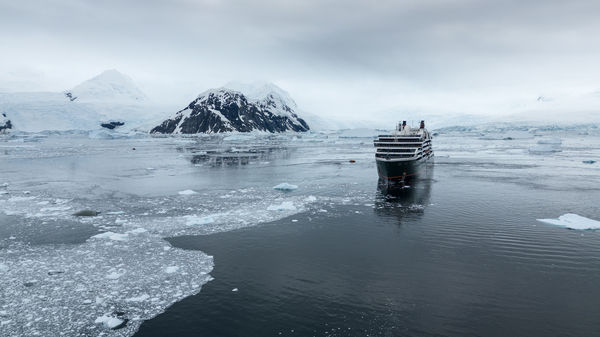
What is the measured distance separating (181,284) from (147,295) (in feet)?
4.63

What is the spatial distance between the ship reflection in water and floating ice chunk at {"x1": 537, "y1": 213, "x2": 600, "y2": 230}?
27.2ft

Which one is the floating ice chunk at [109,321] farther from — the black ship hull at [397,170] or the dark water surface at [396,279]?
the black ship hull at [397,170]

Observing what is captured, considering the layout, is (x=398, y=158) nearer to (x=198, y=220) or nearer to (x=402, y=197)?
(x=402, y=197)

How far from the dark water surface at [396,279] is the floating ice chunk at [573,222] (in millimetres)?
786

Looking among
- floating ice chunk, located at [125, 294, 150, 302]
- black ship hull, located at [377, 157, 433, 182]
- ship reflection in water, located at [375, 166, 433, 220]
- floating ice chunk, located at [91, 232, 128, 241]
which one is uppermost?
black ship hull, located at [377, 157, 433, 182]

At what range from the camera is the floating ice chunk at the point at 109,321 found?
1138 cm

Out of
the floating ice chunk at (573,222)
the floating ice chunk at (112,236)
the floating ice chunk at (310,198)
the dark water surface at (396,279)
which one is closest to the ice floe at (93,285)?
the floating ice chunk at (112,236)

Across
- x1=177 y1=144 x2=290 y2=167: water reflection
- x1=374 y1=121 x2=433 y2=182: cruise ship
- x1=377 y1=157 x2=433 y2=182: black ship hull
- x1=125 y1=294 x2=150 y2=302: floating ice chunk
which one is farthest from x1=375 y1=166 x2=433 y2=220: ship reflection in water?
x1=177 y1=144 x2=290 y2=167: water reflection

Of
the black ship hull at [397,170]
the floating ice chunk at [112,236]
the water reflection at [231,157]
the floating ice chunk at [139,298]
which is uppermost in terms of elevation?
the black ship hull at [397,170]

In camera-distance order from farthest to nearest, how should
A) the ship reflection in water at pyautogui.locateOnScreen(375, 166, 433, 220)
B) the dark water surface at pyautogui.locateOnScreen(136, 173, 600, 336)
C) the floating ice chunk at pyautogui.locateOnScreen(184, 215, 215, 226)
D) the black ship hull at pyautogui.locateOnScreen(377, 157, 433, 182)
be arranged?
the black ship hull at pyautogui.locateOnScreen(377, 157, 433, 182) → the ship reflection in water at pyautogui.locateOnScreen(375, 166, 433, 220) → the floating ice chunk at pyautogui.locateOnScreen(184, 215, 215, 226) → the dark water surface at pyautogui.locateOnScreen(136, 173, 600, 336)

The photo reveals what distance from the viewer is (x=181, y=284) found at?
1446 cm

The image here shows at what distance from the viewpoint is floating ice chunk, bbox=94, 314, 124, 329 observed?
11.4 metres

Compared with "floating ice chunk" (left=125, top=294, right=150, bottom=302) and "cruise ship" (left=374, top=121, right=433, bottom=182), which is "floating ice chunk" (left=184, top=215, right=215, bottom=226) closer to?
"floating ice chunk" (left=125, top=294, right=150, bottom=302)

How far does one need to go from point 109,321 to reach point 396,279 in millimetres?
10913
